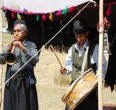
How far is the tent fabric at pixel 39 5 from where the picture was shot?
5.73 meters

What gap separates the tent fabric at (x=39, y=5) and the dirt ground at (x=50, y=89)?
2519 millimetres

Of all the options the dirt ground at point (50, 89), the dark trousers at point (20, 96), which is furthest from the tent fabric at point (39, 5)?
the dirt ground at point (50, 89)

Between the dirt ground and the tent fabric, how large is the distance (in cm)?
252

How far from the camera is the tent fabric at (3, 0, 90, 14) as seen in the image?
573 cm

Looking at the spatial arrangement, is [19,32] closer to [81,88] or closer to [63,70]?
[63,70]

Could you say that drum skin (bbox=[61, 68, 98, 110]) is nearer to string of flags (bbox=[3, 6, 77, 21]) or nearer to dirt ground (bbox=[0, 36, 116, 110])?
string of flags (bbox=[3, 6, 77, 21])

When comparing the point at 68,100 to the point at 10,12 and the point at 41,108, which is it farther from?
the point at 41,108

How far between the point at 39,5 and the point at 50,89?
542 cm

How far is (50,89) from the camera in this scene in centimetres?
1127

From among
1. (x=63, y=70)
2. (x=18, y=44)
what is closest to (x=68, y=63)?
(x=63, y=70)

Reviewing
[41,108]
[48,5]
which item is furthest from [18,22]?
[41,108]

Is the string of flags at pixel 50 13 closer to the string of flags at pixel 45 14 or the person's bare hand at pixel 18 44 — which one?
the string of flags at pixel 45 14

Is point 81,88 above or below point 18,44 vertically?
below

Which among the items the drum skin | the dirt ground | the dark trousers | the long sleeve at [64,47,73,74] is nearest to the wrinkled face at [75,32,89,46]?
the long sleeve at [64,47,73,74]
